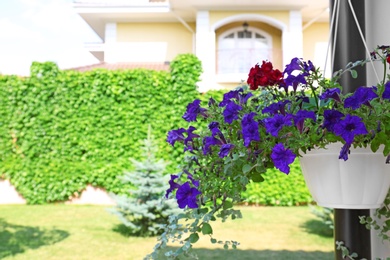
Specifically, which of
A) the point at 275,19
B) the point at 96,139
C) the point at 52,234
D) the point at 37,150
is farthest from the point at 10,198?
the point at 275,19

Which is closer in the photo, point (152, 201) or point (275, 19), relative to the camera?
point (152, 201)

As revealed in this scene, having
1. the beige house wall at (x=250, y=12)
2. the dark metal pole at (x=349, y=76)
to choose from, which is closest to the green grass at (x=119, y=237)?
the dark metal pole at (x=349, y=76)

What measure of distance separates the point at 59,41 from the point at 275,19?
611cm

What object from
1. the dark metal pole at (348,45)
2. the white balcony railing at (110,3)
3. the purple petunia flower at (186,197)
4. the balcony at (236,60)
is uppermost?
the white balcony railing at (110,3)

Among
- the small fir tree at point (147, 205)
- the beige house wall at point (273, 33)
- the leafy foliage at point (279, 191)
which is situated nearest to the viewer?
the small fir tree at point (147, 205)

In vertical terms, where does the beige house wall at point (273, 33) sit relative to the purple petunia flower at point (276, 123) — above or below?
above

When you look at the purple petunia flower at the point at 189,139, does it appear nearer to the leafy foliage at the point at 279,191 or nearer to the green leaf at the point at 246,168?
the green leaf at the point at 246,168

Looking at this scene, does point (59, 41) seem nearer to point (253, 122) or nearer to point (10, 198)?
point (10, 198)

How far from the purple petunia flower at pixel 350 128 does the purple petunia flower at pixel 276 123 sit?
98 mm

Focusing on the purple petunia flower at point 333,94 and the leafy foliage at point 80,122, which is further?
the leafy foliage at point 80,122

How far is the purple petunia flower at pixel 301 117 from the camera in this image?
907 millimetres

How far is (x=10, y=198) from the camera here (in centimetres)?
774

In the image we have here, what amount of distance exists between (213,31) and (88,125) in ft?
14.4

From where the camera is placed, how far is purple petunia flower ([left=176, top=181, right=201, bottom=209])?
995mm
